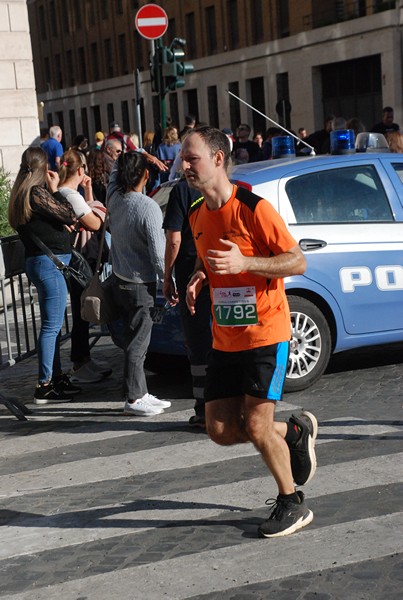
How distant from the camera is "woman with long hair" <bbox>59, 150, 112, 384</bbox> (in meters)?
8.62

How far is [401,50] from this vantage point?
133 feet

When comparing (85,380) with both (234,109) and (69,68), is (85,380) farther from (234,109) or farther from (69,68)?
(69,68)

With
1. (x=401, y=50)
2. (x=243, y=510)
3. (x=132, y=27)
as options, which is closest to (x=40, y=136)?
(x=243, y=510)

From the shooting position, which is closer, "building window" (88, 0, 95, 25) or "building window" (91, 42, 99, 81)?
"building window" (88, 0, 95, 25)

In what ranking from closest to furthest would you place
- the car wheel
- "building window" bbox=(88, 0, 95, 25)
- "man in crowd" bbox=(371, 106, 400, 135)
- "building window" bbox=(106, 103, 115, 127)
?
the car wheel < "man in crowd" bbox=(371, 106, 400, 135) < "building window" bbox=(106, 103, 115, 127) < "building window" bbox=(88, 0, 95, 25)

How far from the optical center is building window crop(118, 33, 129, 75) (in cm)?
6638

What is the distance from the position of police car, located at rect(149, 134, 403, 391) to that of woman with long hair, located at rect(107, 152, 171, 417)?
402 mm

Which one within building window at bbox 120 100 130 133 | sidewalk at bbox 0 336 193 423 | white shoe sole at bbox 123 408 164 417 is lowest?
sidewalk at bbox 0 336 193 423

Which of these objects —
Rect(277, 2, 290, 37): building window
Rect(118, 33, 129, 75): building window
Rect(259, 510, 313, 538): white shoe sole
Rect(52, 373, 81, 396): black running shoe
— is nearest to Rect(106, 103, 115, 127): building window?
Rect(118, 33, 129, 75): building window

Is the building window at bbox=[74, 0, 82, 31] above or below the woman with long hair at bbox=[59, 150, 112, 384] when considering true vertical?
above

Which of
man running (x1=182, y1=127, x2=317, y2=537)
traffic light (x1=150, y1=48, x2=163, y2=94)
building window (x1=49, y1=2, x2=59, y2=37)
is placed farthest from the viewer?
building window (x1=49, y1=2, x2=59, y2=37)

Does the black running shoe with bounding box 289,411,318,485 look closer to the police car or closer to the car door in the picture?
the police car

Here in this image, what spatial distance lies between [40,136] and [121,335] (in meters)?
12.9

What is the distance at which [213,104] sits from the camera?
56.2 metres
